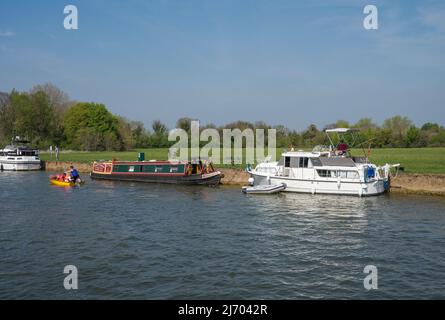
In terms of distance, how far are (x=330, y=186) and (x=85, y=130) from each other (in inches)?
3140

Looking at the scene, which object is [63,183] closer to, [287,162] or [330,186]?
[287,162]

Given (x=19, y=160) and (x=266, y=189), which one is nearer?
(x=266, y=189)

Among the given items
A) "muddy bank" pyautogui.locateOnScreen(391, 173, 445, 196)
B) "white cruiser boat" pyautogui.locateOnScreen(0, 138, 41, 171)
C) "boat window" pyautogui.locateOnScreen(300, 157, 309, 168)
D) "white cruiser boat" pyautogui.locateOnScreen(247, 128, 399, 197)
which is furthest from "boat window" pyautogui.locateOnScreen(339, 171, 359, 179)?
"white cruiser boat" pyautogui.locateOnScreen(0, 138, 41, 171)

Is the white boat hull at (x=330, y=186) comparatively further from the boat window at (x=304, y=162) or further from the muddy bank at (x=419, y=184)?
the muddy bank at (x=419, y=184)

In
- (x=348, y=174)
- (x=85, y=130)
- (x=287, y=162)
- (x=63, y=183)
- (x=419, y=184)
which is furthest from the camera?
(x=85, y=130)

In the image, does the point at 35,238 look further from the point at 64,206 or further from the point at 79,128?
the point at 79,128

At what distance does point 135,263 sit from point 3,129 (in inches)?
3731

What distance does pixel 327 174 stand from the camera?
38.6 m

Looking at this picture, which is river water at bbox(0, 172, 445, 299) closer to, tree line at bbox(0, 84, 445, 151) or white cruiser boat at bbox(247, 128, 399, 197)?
white cruiser boat at bbox(247, 128, 399, 197)

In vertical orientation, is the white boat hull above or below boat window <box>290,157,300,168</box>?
below

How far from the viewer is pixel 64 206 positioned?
3183 cm

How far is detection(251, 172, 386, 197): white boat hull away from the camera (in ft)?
121

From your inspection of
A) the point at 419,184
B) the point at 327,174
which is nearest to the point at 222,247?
the point at 327,174
